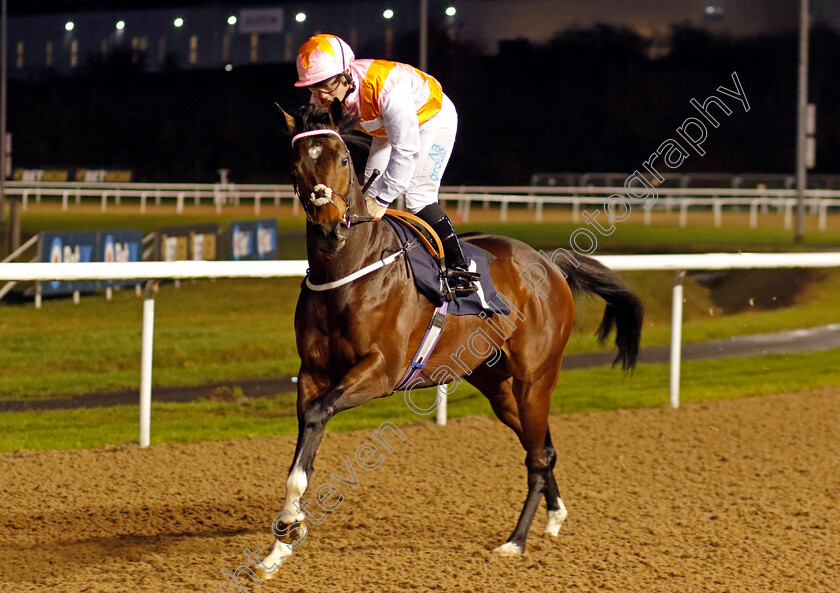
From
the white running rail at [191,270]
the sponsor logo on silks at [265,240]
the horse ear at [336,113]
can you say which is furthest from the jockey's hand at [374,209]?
the sponsor logo on silks at [265,240]

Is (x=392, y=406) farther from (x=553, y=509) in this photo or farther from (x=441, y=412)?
(x=553, y=509)

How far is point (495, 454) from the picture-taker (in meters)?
5.28

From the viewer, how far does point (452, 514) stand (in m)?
4.14

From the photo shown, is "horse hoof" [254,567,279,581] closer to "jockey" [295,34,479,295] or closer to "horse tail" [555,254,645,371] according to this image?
"jockey" [295,34,479,295]

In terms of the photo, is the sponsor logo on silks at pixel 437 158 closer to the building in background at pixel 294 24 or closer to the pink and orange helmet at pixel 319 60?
the pink and orange helmet at pixel 319 60

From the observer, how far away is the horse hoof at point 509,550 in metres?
3.62

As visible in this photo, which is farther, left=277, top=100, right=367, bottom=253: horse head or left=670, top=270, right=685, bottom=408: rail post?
left=670, top=270, right=685, bottom=408: rail post

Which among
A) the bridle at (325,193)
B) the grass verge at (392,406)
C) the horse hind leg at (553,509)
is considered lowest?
the grass verge at (392,406)

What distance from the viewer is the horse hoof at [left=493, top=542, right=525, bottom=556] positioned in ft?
11.9

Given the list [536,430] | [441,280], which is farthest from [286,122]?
[536,430]

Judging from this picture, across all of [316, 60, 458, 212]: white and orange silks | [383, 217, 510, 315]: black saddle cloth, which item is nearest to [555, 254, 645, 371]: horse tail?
[383, 217, 510, 315]: black saddle cloth

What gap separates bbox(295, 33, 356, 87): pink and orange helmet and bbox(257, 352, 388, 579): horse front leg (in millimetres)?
903

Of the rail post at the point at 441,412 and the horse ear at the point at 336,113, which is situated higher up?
the horse ear at the point at 336,113

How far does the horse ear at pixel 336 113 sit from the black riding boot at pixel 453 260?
0.67 meters
